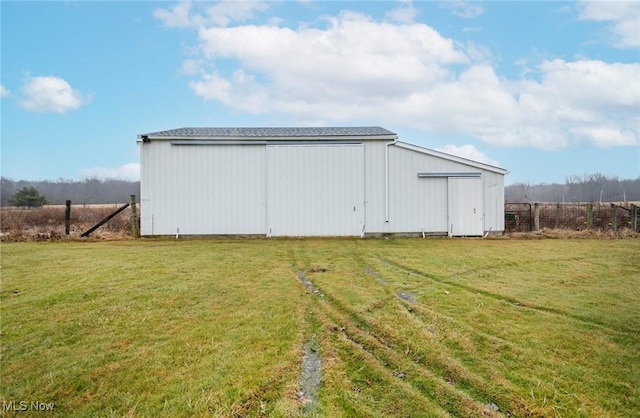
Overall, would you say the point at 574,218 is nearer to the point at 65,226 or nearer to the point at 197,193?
the point at 197,193

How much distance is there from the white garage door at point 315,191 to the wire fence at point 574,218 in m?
6.95

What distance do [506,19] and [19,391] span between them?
15.1 m

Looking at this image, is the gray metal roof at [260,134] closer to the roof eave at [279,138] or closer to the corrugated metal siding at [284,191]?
the roof eave at [279,138]

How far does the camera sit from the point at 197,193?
13250 mm

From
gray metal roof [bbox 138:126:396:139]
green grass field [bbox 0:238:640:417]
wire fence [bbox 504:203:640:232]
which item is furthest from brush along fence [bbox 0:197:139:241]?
wire fence [bbox 504:203:640:232]

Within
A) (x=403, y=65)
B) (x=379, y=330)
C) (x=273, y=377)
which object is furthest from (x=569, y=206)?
(x=273, y=377)

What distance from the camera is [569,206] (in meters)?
15.8

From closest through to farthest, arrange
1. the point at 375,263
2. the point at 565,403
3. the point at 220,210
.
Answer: the point at 565,403 < the point at 375,263 < the point at 220,210

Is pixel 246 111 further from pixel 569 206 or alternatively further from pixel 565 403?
pixel 565 403

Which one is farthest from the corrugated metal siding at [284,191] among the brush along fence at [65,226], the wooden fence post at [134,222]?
the brush along fence at [65,226]

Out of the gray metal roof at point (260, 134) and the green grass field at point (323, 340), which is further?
the gray metal roof at point (260, 134)

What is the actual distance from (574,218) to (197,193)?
15541mm


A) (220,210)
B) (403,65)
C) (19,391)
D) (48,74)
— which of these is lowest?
(19,391)

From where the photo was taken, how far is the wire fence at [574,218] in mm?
14016
